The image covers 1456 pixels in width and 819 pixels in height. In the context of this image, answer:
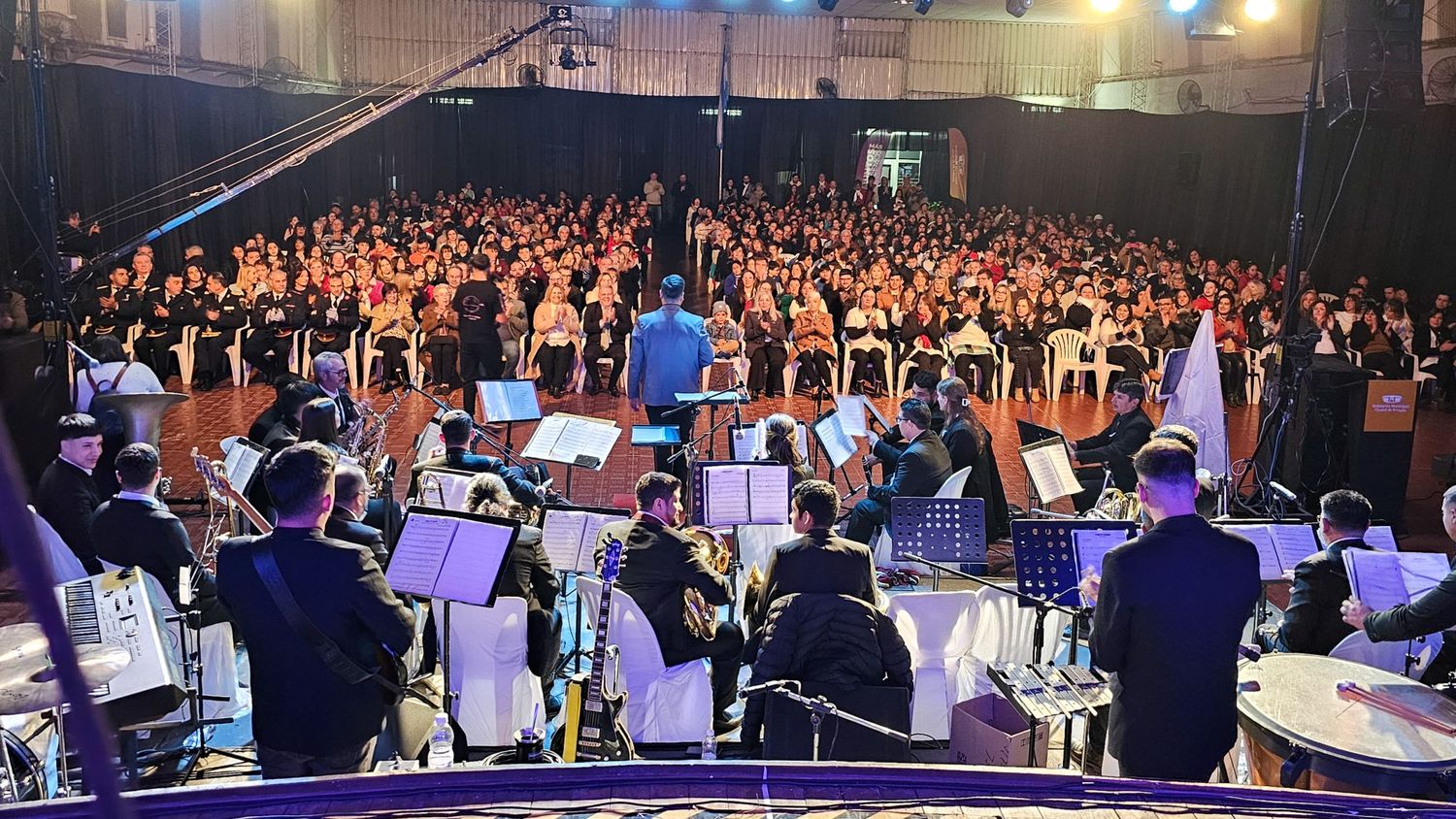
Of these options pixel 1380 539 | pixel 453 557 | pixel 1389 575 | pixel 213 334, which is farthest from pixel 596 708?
pixel 213 334

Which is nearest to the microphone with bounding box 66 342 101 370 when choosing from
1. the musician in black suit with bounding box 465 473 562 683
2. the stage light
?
the musician in black suit with bounding box 465 473 562 683

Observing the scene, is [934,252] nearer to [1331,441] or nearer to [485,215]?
[485,215]

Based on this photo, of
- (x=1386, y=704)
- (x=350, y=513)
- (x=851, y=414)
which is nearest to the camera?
(x=1386, y=704)

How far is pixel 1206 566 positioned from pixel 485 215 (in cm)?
1495

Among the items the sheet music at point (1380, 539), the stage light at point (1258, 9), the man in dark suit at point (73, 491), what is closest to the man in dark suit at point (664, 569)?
the man in dark suit at point (73, 491)

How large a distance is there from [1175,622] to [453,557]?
2.20 m

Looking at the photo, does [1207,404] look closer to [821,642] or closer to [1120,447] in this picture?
[1120,447]

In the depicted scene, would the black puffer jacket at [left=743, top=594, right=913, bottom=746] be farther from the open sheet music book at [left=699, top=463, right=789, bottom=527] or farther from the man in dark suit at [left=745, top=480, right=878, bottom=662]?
the open sheet music book at [left=699, top=463, right=789, bottom=527]

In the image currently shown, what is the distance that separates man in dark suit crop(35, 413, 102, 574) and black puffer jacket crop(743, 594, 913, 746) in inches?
116

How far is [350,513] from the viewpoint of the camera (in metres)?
3.97

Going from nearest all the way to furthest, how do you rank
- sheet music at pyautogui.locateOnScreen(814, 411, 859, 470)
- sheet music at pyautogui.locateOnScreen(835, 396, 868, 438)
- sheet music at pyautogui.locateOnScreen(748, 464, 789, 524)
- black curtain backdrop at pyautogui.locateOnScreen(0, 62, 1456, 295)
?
sheet music at pyautogui.locateOnScreen(748, 464, 789, 524) → sheet music at pyautogui.locateOnScreen(814, 411, 859, 470) → sheet music at pyautogui.locateOnScreen(835, 396, 868, 438) → black curtain backdrop at pyautogui.locateOnScreen(0, 62, 1456, 295)

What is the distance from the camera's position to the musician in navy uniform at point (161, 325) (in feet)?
34.4

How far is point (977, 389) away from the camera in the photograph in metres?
11.4

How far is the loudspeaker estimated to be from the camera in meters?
7.50
